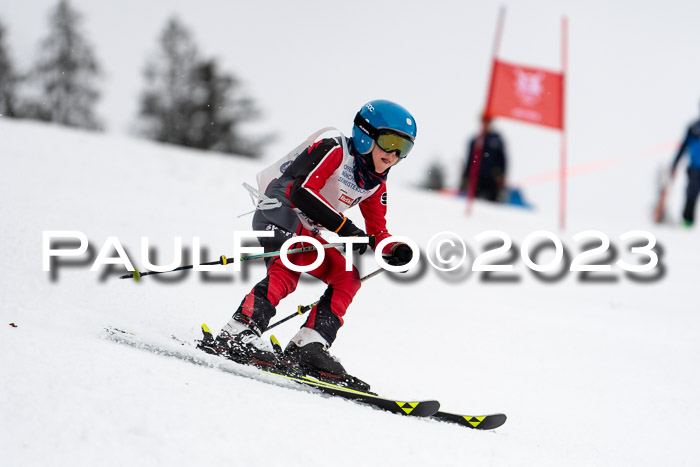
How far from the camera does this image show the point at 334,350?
443 centimetres

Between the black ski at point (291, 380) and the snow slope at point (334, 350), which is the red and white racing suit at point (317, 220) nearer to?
the black ski at point (291, 380)

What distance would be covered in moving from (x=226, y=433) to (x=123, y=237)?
4.69 meters

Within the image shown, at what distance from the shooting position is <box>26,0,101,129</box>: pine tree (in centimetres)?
2773

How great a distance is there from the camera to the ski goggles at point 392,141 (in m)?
3.30

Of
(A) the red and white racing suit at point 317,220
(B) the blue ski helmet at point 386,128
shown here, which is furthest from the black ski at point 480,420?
(B) the blue ski helmet at point 386,128

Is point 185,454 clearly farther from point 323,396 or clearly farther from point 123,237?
point 123,237

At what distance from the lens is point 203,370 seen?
9.23 ft

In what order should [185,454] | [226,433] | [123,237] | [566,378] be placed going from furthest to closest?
[123,237] < [566,378] < [226,433] < [185,454]

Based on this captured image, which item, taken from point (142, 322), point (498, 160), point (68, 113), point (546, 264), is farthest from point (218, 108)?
point (142, 322)

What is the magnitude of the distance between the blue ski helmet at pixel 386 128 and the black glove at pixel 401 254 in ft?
1.52

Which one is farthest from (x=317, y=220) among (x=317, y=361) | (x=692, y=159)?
(x=692, y=159)

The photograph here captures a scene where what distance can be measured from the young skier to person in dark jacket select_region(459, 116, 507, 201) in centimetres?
776

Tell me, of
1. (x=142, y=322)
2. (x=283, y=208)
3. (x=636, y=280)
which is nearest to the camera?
(x=283, y=208)

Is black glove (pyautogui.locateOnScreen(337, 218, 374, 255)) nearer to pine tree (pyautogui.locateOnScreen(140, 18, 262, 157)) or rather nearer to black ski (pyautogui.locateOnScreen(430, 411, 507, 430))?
black ski (pyautogui.locateOnScreen(430, 411, 507, 430))
